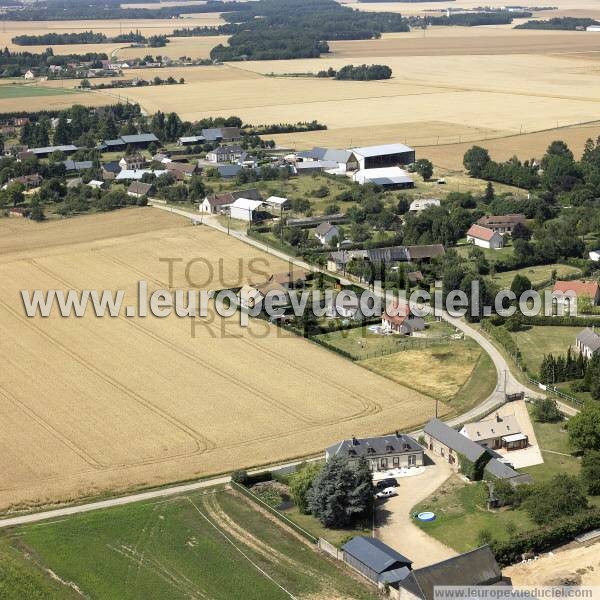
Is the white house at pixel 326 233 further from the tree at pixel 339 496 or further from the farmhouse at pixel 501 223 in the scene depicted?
the tree at pixel 339 496

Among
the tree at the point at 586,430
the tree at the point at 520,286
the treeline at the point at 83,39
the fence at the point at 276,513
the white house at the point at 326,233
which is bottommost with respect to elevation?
the fence at the point at 276,513

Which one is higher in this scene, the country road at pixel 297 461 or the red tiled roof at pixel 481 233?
the red tiled roof at pixel 481 233

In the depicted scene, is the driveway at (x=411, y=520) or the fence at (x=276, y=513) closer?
the driveway at (x=411, y=520)

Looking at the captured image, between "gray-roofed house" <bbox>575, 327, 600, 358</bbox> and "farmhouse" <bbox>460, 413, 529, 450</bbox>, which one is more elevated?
"gray-roofed house" <bbox>575, 327, 600, 358</bbox>

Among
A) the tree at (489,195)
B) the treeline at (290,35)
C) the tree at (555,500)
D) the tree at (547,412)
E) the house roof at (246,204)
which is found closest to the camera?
the tree at (555,500)

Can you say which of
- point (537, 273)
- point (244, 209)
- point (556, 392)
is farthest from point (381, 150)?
point (556, 392)

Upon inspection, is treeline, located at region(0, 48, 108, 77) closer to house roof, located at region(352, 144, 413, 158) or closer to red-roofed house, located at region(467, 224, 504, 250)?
house roof, located at region(352, 144, 413, 158)

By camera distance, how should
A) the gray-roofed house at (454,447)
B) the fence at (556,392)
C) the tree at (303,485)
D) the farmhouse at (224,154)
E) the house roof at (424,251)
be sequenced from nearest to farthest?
the tree at (303,485), the gray-roofed house at (454,447), the fence at (556,392), the house roof at (424,251), the farmhouse at (224,154)

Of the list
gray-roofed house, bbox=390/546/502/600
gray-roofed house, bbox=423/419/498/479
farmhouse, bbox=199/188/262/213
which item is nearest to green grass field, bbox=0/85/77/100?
farmhouse, bbox=199/188/262/213

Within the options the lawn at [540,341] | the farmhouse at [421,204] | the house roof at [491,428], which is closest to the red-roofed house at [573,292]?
the lawn at [540,341]
